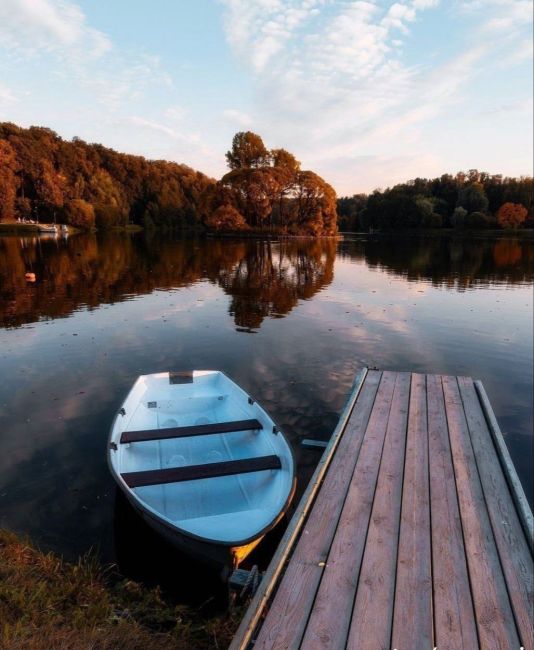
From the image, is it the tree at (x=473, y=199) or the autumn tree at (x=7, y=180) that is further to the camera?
the tree at (x=473, y=199)

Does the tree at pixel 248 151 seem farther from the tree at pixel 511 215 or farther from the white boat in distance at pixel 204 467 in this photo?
the white boat in distance at pixel 204 467

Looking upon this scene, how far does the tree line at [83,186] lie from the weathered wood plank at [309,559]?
331 feet

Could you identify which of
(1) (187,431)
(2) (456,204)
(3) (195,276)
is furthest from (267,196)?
(1) (187,431)

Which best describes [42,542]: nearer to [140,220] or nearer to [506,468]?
[506,468]

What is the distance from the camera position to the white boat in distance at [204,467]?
5.61m

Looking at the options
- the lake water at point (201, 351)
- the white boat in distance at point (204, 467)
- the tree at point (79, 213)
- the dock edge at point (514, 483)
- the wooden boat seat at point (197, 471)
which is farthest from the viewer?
the tree at point (79, 213)

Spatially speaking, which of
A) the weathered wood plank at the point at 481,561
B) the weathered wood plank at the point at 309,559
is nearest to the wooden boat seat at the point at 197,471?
the weathered wood plank at the point at 309,559

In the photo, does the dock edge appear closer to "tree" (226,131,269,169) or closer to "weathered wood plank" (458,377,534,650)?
"weathered wood plank" (458,377,534,650)

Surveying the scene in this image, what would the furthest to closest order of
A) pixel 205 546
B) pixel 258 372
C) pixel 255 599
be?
pixel 258 372 → pixel 205 546 → pixel 255 599

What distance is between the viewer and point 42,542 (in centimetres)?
647

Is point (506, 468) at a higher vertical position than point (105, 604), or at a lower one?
higher

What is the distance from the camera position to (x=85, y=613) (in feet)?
15.2

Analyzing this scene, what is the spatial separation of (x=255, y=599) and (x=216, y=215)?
85747 millimetres

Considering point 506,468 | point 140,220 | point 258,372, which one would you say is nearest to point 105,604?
point 506,468
